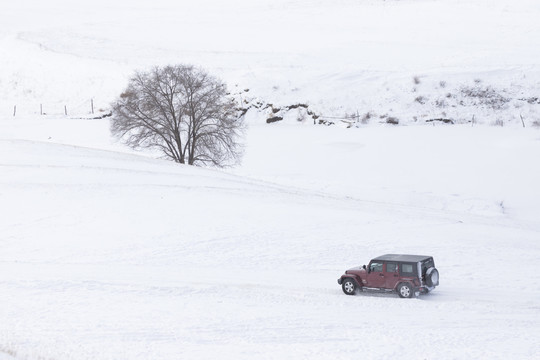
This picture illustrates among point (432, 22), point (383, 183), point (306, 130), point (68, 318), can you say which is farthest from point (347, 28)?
point (68, 318)

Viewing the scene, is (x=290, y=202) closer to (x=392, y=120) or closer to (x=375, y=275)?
(x=375, y=275)

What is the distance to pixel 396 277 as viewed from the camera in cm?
2081

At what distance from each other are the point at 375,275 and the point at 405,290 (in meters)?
0.97

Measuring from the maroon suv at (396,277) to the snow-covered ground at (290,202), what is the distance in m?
0.46

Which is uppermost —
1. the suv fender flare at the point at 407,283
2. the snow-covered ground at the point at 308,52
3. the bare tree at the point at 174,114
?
the snow-covered ground at the point at 308,52

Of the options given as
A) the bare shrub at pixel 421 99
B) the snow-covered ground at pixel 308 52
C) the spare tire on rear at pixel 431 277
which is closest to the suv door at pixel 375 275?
the spare tire on rear at pixel 431 277

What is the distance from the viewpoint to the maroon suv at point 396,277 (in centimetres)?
2062

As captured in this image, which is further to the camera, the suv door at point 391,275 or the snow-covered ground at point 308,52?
the snow-covered ground at point 308,52

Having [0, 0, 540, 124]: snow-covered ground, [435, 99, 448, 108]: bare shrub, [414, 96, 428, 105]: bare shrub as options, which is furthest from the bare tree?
[435, 99, 448, 108]: bare shrub

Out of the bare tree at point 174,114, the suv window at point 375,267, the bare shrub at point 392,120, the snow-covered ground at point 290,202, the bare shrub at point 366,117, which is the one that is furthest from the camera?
the bare shrub at point 366,117

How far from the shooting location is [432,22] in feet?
251

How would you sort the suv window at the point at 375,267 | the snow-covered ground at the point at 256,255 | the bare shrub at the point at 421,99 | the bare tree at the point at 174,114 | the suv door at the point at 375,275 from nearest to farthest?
1. the snow-covered ground at the point at 256,255
2. the suv door at the point at 375,275
3. the suv window at the point at 375,267
4. the bare tree at the point at 174,114
5. the bare shrub at the point at 421,99

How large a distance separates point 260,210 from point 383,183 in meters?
14.0

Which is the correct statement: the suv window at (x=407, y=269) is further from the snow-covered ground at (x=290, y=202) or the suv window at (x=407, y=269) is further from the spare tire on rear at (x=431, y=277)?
the snow-covered ground at (x=290, y=202)
